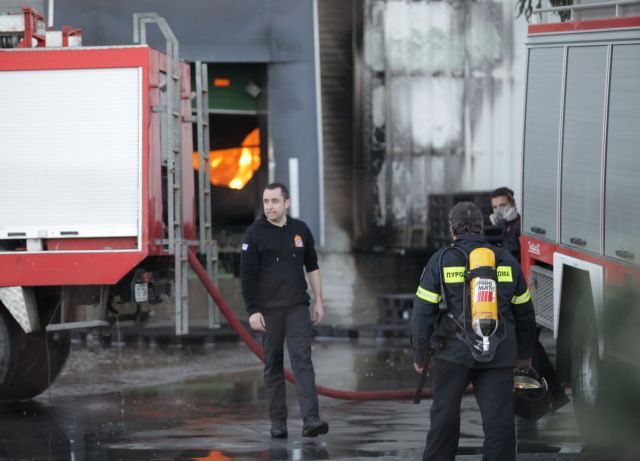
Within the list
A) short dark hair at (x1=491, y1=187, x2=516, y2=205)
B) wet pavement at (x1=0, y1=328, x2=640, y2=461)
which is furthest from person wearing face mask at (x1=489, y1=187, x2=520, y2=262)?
wet pavement at (x1=0, y1=328, x2=640, y2=461)

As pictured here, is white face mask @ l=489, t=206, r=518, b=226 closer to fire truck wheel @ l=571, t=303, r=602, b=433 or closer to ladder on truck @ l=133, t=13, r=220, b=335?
fire truck wheel @ l=571, t=303, r=602, b=433

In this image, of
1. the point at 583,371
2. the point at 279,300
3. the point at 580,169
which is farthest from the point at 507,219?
the point at 279,300

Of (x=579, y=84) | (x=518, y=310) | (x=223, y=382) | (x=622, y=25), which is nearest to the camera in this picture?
(x=518, y=310)

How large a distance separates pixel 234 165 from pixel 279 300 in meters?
9.58

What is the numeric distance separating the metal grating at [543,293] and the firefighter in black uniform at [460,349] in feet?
9.31

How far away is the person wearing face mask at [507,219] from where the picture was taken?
37.3 ft

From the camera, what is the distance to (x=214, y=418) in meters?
10.4

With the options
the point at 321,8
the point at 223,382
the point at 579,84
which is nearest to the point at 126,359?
the point at 223,382

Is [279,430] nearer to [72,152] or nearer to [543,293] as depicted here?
[543,293]

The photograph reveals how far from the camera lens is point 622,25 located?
8.52 metres

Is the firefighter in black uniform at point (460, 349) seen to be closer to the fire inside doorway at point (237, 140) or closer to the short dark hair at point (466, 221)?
the short dark hair at point (466, 221)

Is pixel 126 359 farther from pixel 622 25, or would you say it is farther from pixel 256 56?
pixel 622 25

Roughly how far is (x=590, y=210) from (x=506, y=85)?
8.73 m

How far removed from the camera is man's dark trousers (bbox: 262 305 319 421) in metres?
9.11
